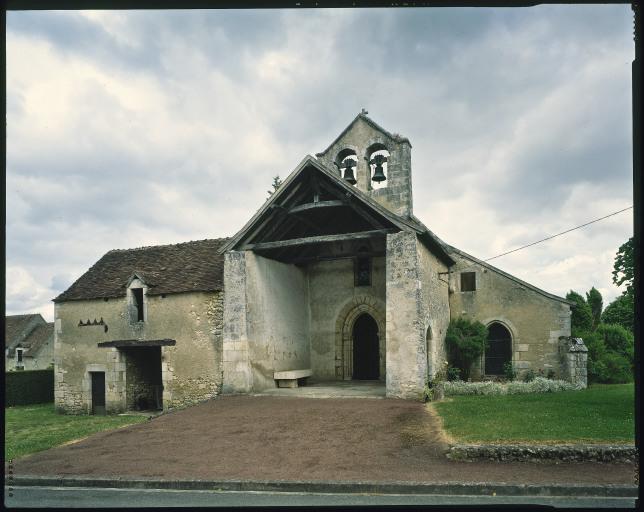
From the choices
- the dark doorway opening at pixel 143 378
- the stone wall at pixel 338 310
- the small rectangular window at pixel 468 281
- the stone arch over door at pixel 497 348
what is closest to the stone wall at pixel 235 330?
the stone wall at pixel 338 310

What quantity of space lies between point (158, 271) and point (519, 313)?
13288mm

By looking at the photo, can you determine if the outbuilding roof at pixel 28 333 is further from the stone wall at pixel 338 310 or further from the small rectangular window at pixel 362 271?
the small rectangular window at pixel 362 271

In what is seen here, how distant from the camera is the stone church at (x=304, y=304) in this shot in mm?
15367

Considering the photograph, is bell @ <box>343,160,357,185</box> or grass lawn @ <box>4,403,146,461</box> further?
bell @ <box>343,160,357,185</box>

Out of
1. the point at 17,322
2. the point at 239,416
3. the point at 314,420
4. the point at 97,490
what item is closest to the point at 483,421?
the point at 314,420

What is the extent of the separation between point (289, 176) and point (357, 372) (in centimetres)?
809

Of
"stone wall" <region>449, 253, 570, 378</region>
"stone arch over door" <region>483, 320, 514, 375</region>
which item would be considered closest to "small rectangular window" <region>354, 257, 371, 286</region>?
"stone wall" <region>449, 253, 570, 378</region>

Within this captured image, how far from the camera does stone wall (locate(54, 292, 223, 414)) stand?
54.6ft

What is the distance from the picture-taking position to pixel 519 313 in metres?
18.4

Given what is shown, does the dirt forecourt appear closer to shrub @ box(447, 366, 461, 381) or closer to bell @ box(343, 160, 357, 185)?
shrub @ box(447, 366, 461, 381)

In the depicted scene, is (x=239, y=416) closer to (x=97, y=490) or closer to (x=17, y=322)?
(x=97, y=490)

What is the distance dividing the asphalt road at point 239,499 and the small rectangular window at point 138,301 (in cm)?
1129

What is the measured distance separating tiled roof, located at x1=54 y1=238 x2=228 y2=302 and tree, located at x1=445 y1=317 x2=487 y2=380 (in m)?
8.44

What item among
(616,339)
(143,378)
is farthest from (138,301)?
(616,339)
